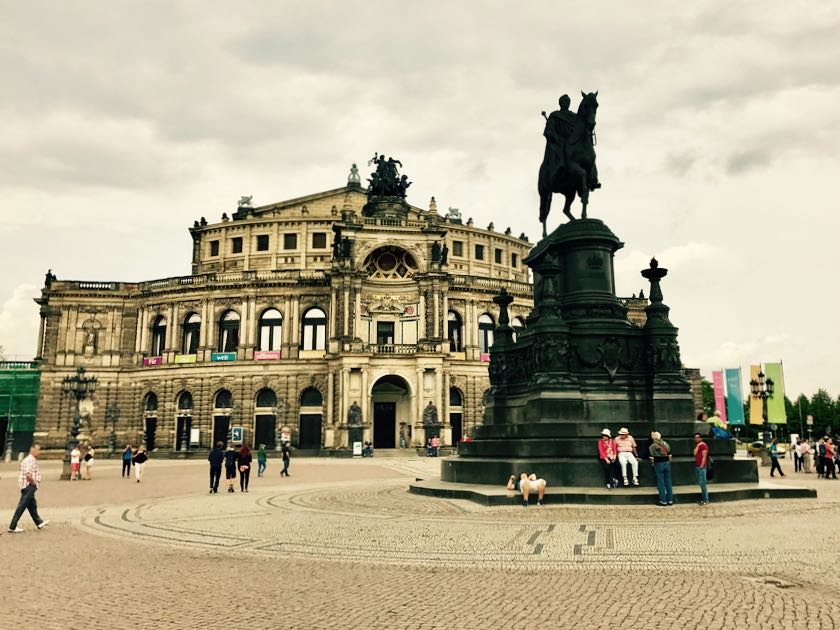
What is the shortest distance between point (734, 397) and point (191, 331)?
47.5m

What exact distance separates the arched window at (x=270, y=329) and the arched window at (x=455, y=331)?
46.3ft

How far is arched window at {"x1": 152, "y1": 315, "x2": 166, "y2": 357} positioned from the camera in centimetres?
5766

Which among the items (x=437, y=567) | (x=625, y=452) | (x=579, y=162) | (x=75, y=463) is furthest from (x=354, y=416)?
(x=437, y=567)

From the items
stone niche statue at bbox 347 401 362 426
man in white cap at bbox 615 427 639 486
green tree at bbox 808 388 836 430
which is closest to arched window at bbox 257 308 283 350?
stone niche statue at bbox 347 401 362 426

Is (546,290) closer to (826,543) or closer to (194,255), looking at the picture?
(826,543)

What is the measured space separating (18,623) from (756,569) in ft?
25.1

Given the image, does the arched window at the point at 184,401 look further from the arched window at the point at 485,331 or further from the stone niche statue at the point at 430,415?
the arched window at the point at 485,331

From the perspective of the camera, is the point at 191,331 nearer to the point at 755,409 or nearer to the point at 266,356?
the point at 266,356

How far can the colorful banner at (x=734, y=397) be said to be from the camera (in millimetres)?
57750

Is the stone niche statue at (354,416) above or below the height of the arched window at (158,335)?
below

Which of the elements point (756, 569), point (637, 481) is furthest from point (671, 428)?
point (756, 569)

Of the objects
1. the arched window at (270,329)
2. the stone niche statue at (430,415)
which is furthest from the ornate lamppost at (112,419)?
the stone niche statue at (430,415)

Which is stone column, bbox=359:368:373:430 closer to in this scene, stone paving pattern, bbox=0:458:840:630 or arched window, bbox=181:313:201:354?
arched window, bbox=181:313:201:354

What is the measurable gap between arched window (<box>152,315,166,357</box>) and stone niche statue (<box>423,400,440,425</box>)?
947 inches
